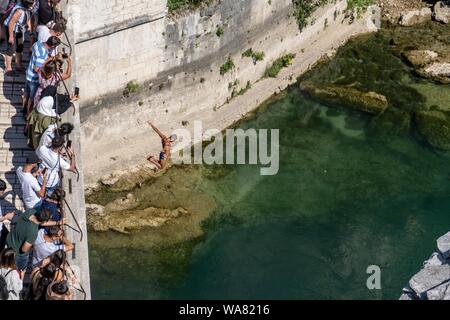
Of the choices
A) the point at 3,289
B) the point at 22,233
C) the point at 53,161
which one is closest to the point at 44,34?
the point at 53,161

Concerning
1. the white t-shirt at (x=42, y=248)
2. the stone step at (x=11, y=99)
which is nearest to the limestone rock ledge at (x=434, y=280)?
the white t-shirt at (x=42, y=248)

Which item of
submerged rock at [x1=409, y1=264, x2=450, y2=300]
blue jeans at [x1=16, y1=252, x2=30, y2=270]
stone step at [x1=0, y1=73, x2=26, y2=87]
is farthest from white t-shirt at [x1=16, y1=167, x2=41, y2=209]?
submerged rock at [x1=409, y1=264, x2=450, y2=300]

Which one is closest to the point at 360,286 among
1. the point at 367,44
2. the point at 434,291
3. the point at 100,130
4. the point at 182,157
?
the point at 434,291

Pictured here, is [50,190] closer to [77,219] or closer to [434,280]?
[77,219]

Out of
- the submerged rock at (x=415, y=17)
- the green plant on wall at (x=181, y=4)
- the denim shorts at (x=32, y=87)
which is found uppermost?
the submerged rock at (x=415, y=17)

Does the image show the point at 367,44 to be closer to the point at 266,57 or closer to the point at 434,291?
the point at 266,57

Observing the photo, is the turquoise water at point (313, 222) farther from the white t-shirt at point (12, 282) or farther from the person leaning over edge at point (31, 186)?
the white t-shirt at point (12, 282)
